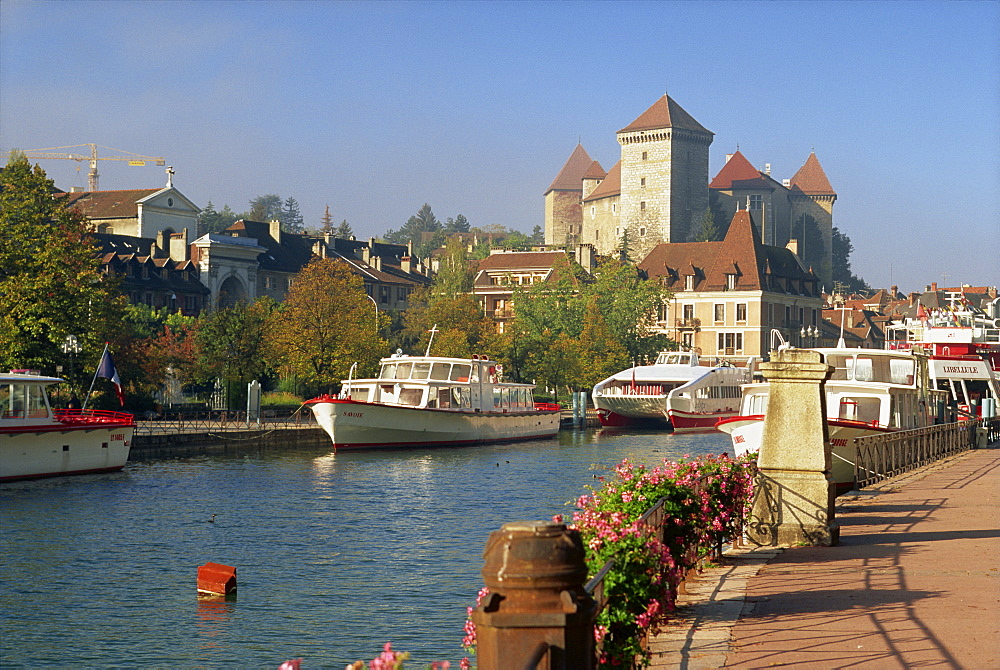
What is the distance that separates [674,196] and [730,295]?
142 ft

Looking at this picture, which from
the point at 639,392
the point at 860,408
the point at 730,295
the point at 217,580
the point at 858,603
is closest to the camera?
the point at 858,603

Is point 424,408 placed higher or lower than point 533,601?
higher

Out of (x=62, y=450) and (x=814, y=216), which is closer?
(x=62, y=450)

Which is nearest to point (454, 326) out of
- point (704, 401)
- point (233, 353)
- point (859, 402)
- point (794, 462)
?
point (704, 401)

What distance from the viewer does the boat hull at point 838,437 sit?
79.0 feet

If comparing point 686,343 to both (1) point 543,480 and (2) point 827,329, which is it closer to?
(2) point 827,329

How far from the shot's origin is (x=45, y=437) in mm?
37688

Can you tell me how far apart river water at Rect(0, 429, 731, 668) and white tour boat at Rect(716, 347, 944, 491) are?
5.20 metres

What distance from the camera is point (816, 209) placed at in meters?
186

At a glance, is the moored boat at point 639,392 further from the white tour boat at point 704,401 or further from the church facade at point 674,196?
the church facade at point 674,196

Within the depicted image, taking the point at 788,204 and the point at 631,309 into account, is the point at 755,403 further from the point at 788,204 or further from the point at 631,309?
the point at 788,204

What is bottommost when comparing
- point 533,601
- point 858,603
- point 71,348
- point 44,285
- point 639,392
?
point 858,603

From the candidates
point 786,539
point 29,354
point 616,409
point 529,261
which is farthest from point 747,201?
point 786,539

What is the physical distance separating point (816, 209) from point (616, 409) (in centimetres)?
12004
